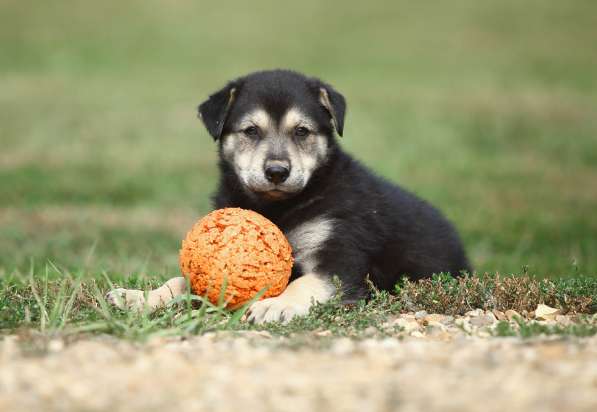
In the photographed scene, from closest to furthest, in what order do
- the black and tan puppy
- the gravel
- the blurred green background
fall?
the gravel, the black and tan puppy, the blurred green background

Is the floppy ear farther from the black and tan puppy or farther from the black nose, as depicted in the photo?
the black nose

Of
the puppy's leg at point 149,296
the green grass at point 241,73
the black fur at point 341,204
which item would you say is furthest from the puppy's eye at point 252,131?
the green grass at point 241,73

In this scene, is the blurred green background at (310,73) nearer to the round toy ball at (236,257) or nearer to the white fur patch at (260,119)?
the round toy ball at (236,257)

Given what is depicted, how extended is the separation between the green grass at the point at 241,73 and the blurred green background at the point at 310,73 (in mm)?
62

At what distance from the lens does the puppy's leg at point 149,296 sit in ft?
17.0

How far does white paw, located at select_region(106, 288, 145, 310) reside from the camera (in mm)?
5093

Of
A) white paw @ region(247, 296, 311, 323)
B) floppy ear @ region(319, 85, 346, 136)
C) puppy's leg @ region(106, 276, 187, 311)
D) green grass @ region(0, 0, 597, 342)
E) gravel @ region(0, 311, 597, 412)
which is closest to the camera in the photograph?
gravel @ region(0, 311, 597, 412)

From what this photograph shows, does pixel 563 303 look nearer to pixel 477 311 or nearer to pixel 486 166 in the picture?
pixel 477 311

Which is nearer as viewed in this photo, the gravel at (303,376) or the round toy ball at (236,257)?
the gravel at (303,376)

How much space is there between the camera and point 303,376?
3.41 metres

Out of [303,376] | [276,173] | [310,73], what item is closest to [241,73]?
[310,73]

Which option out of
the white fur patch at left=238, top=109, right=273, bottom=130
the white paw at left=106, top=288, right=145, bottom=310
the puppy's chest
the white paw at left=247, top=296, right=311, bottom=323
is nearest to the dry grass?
the puppy's chest

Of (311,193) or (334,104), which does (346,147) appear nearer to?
(334,104)

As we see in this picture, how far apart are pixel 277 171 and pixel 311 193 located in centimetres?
46
